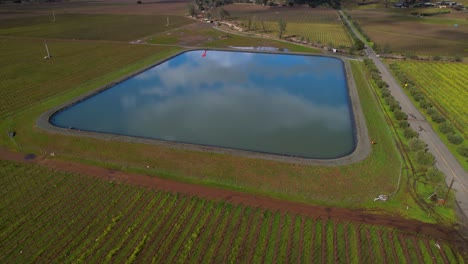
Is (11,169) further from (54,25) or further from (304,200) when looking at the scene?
(54,25)

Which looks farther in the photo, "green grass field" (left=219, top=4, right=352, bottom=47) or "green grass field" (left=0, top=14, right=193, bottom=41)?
"green grass field" (left=0, top=14, right=193, bottom=41)

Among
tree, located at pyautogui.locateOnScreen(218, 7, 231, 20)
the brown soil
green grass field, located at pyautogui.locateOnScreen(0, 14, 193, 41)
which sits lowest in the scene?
the brown soil

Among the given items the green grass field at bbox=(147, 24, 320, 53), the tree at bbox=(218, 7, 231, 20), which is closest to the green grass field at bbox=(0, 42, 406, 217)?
the green grass field at bbox=(147, 24, 320, 53)

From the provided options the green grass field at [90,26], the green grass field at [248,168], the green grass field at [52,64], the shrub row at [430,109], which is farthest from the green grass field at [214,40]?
the green grass field at [248,168]

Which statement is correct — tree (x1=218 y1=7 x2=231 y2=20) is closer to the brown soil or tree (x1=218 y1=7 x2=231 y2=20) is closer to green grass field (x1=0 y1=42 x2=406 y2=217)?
green grass field (x1=0 y1=42 x2=406 y2=217)

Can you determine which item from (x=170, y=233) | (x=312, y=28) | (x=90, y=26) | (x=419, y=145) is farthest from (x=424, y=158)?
(x=90, y=26)

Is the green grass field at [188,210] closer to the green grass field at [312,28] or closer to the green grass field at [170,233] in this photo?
the green grass field at [170,233]
